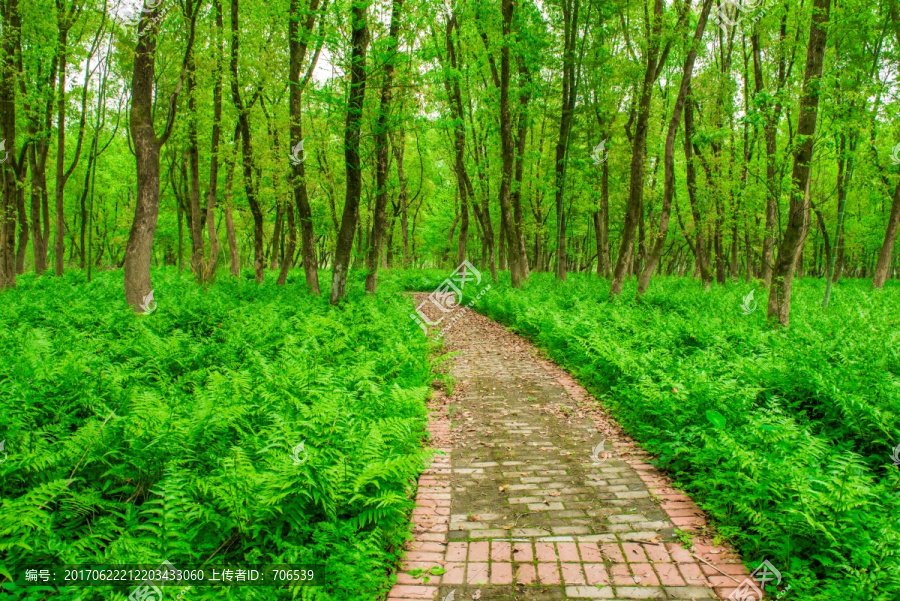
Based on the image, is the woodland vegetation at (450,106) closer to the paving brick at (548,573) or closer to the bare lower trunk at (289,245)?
the bare lower trunk at (289,245)

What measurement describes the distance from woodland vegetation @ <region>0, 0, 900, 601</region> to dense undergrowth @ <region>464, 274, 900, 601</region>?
0.11 feet

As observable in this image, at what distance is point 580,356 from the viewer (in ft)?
28.4

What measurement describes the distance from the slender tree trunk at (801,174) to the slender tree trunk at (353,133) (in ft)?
29.9

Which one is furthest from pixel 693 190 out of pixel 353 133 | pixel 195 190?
pixel 195 190

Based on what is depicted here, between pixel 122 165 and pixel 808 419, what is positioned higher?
pixel 122 165

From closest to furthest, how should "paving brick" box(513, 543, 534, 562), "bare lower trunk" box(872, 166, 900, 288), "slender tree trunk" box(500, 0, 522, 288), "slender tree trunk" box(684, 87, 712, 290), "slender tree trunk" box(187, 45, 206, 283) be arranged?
"paving brick" box(513, 543, 534, 562)
"slender tree trunk" box(187, 45, 206, 283)
"slender tree trunk" box(500, 0, 522, 288)
"bare lower trunk" box(872, 166, 900, 288)
"slender tree trunk" box(684, 87, 712, 290)

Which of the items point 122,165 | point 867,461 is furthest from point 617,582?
point 122,165

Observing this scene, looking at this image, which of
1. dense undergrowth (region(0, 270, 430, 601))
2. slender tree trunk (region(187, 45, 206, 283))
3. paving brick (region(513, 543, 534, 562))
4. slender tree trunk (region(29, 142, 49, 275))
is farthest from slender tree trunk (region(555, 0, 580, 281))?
slender tree trunk (region(29, 142, 49, 275))

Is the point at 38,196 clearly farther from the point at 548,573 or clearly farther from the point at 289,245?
the point at 548,573

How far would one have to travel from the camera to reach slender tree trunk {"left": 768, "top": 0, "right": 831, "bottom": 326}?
29.9ft

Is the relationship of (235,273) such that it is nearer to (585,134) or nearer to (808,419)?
(585,134)

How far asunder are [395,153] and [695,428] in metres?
21.7

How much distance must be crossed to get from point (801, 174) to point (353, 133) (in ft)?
31.9

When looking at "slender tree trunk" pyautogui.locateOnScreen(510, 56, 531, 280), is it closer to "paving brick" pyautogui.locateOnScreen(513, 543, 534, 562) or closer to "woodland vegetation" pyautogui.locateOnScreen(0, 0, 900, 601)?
"woodland vegetation" pyautogui.locateOnScreen(0, 0, 900, 601)
